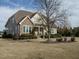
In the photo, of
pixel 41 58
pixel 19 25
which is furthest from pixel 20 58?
pixel 19 25

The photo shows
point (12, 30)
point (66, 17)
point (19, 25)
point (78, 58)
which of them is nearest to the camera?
point (78, 58)

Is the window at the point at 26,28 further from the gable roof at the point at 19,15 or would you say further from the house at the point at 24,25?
the gable roof at the point at 19,15

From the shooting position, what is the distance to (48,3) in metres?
35.9

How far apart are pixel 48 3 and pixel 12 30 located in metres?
21.9

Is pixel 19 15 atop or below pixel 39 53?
atop

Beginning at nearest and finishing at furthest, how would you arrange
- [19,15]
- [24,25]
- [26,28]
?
1. [24,25]
2. [26,28]
3. [19,15]

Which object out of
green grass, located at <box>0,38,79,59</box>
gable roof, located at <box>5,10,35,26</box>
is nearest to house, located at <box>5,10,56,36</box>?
gable roof, located at <box>5,10,35,26</box>

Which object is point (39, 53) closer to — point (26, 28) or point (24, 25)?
point (24, 25)

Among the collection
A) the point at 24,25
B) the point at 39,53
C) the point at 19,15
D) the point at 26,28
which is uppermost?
the point at 19,15

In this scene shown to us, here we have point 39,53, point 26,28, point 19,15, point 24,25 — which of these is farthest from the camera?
point 19,15

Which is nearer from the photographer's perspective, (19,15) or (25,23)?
(25,23)

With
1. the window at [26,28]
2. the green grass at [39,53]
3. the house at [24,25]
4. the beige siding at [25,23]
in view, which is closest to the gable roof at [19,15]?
the house at [24,25]


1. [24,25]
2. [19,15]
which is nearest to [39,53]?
[24,25]

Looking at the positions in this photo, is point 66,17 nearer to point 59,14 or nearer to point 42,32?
point 59,14
